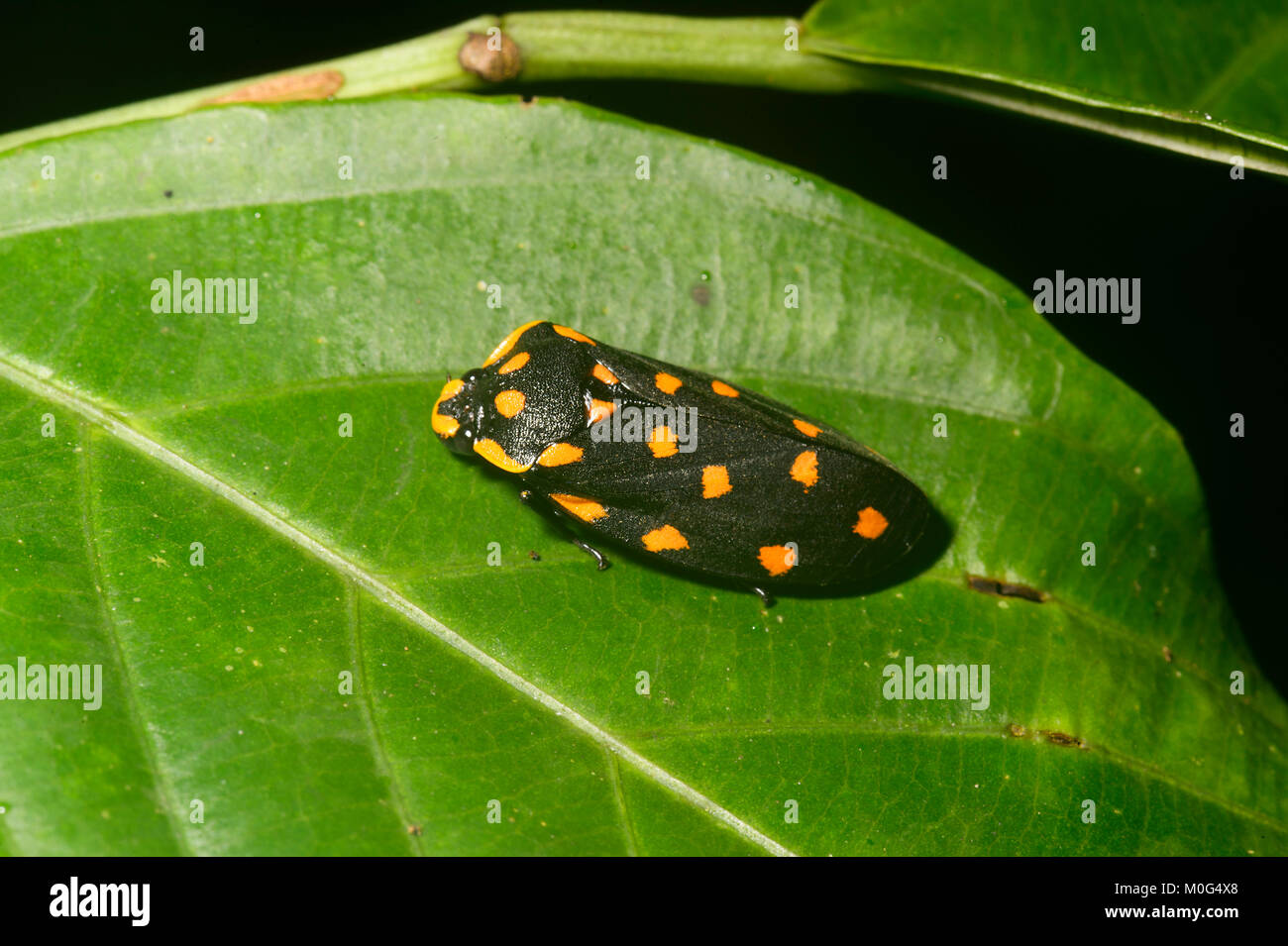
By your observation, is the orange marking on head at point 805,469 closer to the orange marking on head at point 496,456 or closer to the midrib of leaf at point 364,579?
the orange marking on head at point 496,456

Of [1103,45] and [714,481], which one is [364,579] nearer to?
[714,481]

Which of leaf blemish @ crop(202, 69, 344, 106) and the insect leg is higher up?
leaf blemish @ crop(202, 69, 344, 106)

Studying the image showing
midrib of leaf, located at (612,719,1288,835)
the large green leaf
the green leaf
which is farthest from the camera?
the green leaf

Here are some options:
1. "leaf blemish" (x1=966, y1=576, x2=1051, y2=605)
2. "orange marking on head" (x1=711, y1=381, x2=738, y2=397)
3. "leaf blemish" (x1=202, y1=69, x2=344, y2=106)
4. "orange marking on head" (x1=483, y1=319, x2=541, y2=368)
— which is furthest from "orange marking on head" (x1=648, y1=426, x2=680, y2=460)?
"leaf blemish" (x1=202, y1=69, x2=344, y2=106)

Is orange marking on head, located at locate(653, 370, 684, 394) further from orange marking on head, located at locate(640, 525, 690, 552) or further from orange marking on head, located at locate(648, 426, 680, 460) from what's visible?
orange marking on head, located at locate(640, 525, 690, 552)

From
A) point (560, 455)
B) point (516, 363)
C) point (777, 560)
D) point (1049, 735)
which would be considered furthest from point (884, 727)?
point (516, 363)

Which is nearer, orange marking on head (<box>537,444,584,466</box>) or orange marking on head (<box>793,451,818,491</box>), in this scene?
orange marking on head (<box>793,451,818,491</box>)

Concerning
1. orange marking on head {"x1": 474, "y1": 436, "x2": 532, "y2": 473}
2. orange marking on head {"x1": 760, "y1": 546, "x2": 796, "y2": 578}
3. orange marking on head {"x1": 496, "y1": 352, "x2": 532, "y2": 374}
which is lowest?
orange marking on head {"x1": 760, "y1": 546, "x2": 796, "y2": 578}
